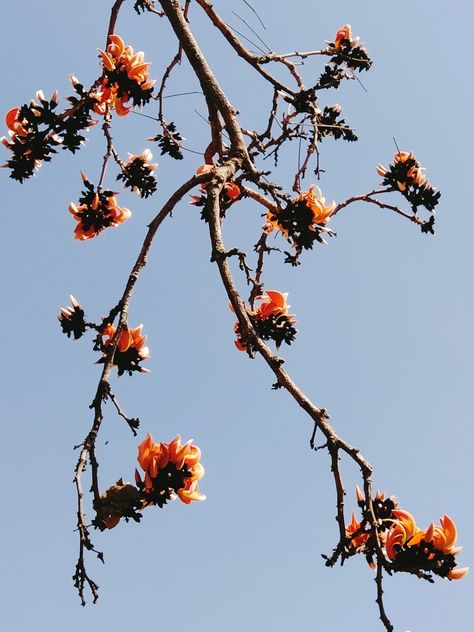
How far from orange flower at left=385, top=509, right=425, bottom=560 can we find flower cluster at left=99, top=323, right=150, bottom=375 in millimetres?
785

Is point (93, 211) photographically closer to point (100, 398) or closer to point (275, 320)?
point (275, 320)

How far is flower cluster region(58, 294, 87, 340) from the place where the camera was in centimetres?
201

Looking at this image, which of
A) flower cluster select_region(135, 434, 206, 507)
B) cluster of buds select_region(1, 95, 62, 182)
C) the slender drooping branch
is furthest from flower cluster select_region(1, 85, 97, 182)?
flower cluster select_region(135, 434, 206, 507)

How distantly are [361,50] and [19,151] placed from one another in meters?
1.97

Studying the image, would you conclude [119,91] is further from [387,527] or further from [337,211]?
[387,527]

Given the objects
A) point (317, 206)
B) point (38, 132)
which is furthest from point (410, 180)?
point (38, 132)

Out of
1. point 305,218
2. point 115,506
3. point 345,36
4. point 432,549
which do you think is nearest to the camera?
point 115,506

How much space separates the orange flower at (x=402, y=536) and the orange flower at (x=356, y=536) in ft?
0.21

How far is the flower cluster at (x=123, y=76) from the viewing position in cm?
275

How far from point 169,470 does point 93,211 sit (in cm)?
149

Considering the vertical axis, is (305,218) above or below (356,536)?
above

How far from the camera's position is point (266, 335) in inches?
84.0

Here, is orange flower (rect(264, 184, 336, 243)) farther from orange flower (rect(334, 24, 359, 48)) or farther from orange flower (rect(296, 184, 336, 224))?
orange flower (rect(334, 24, 359, 48))

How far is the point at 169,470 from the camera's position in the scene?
1.71 metres
